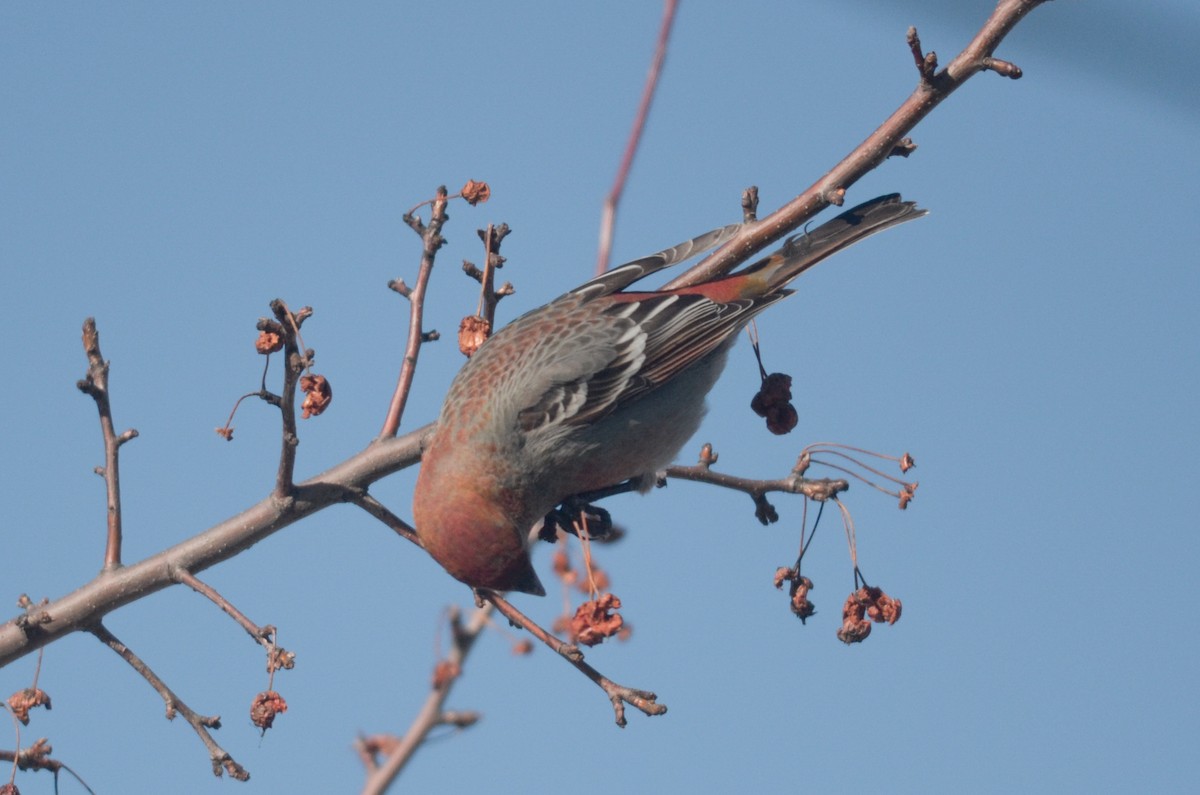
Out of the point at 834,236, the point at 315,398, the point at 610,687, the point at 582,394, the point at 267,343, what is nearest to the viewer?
the point at 610,687

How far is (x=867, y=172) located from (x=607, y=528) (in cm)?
180

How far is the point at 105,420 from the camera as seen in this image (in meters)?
4.03

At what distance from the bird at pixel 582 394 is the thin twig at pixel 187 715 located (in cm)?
116

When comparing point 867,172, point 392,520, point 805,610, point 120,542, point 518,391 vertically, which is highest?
point 518,391

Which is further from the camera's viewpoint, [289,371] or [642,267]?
[642,267]

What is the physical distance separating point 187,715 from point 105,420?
1066mm

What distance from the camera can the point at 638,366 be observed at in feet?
17.9

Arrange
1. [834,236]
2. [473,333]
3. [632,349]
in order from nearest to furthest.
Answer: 1. [473,333]
2. [632,349]
3. [834,236]

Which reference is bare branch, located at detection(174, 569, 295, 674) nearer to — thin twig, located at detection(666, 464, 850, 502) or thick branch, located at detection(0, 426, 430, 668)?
thick branch, located at detection(0, 426, 430, 668)

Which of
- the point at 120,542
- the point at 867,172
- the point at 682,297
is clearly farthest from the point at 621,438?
the point at 120,542

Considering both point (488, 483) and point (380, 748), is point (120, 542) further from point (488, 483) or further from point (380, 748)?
point (380, 748)

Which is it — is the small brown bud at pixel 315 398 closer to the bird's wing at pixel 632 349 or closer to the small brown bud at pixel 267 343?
the small brown bud at pixel 267 343

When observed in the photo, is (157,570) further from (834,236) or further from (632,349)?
(834,236)

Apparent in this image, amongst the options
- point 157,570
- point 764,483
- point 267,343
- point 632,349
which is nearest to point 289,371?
point 267,343
